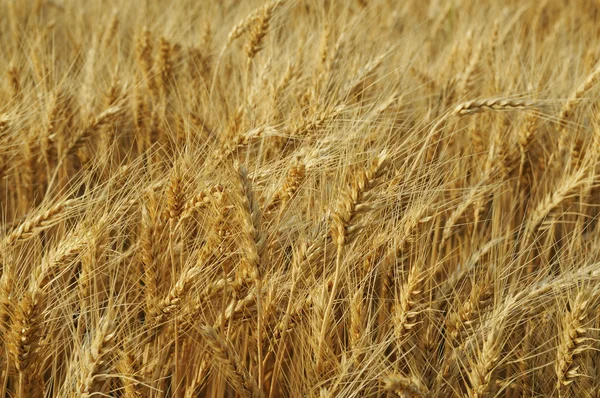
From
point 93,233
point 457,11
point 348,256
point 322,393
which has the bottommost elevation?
point 457,11

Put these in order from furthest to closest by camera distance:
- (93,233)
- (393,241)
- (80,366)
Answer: (393,241)
(93,233)
(80,366)

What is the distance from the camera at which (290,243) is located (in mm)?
1567

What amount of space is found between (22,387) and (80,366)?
16 centimetres

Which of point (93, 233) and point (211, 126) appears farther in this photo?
point (211, 126)

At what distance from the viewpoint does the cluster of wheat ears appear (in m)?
1.40

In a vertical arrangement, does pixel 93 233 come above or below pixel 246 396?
above

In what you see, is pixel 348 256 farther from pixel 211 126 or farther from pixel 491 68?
pixel 491 68

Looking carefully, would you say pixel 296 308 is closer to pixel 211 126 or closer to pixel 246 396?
pixel 246 396

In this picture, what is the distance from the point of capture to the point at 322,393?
1338 millimetres

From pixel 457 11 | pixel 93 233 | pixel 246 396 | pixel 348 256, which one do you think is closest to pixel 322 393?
pixel 246 396

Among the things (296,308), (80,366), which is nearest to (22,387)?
(80,366)

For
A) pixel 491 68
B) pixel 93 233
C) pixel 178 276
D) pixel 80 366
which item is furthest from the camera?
pixel 491 68

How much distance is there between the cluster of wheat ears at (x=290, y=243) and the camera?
1396 millimetres

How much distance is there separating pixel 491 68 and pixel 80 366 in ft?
6.70
